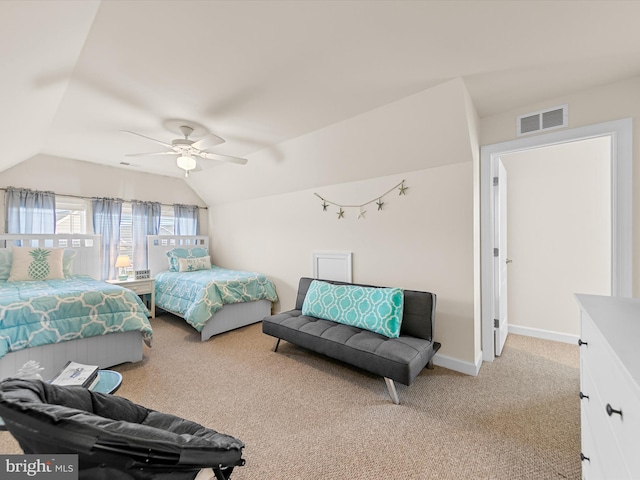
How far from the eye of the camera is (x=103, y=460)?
75 cm

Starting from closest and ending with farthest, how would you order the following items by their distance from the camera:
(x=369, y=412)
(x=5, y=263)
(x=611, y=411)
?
(x=611, y=411)
(x=369, y=412)
(x=5, y=263)

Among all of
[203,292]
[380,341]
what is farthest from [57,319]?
[380,341]

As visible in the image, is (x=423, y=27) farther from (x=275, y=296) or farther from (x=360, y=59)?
(x=275, y=296)

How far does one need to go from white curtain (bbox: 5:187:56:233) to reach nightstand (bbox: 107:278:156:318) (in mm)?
1118

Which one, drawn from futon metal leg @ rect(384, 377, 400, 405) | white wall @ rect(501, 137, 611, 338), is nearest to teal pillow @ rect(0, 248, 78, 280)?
futon metal leg @ rect(384, 377, 400, 405)

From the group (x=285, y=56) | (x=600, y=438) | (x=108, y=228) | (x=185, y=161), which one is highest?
(x=285, y=56)

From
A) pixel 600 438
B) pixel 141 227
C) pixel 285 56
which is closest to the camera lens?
pixel 600 438

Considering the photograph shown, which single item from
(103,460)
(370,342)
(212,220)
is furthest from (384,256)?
(212,220)

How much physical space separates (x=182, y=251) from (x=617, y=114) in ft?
18.0

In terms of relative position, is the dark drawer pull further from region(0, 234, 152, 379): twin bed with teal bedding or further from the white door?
region(0, 234, 152, 379): twin bed with teal bedding

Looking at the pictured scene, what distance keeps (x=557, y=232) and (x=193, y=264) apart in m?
5.17

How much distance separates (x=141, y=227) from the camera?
183 inches

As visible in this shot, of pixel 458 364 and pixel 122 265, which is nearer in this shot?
pixel 458 364

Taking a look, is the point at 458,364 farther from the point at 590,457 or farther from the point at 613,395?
the point at 613,395
